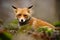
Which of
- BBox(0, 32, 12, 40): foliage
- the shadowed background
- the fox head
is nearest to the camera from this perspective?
BBox(0, 32, 12, 40): foliage

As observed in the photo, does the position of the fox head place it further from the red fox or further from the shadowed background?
the shadowed background

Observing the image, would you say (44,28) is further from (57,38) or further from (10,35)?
(10,35)

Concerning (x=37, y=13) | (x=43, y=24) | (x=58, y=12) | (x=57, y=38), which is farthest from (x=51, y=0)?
(x=57, y=38)

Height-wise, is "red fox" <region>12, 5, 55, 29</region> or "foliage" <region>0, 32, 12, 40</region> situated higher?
"red fox" <region>12, 5, 55, 29</region>

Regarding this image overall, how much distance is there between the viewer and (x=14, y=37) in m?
2.58

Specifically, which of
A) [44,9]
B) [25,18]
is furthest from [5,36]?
[44,9]

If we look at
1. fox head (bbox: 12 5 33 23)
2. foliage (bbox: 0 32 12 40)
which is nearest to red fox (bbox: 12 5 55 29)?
fox head (bbox: 12 5 33 23)

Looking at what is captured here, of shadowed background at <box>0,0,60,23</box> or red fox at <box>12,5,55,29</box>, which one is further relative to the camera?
shadowed background at <box>0,0,60,23</box>

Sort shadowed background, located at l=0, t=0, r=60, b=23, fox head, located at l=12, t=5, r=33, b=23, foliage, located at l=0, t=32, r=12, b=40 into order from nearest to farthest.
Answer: foliage, located at l=0, t=32, r=12, b=40 < fox head, located at l=12, t=5, r=33, b=23 < shadowed background, located at l=0, t=0, r=60, b=23

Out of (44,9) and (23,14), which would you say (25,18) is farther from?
(44,9)

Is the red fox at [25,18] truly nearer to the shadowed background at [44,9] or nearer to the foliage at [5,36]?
the foliage at [5,36]

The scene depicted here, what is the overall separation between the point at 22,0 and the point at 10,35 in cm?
155

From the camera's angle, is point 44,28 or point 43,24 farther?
point 43,24

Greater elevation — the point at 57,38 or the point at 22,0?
the point at 22,0
